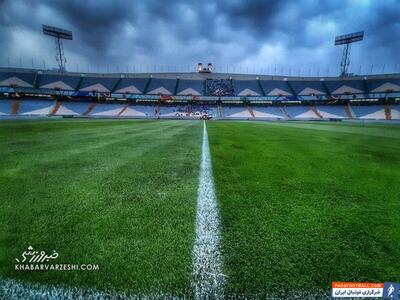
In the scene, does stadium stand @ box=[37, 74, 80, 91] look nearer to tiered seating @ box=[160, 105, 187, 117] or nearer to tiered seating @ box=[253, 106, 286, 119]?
tiered seating @ box=[160, 105, 187, 117]

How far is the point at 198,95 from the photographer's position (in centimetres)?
4966

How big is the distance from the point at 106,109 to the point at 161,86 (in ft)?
49.2

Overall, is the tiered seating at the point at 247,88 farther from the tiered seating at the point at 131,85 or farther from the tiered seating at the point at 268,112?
the tiered seating at the point at 131,85

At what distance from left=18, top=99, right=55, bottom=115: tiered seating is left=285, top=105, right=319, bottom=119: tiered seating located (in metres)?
52.9

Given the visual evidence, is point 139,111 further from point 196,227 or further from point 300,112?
point 196,227

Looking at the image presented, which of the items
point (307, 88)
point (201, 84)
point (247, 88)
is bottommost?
point (307, 88)

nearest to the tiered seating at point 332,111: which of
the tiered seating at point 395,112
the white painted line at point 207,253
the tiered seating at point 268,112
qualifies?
the tiered seating at point 395,112

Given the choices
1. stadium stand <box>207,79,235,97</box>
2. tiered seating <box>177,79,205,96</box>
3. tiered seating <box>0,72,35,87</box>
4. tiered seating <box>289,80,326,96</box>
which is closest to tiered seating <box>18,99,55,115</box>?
tiered seating <box>0,72,35,87</box>

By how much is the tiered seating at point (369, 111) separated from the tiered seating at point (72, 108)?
196 feet

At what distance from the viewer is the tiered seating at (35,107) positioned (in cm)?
3800

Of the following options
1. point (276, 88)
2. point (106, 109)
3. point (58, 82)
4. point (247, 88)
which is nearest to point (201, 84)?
point (247, 88)

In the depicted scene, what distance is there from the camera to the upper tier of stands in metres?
44.0

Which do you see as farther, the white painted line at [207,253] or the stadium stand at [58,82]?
the stadium stand at [58,82]

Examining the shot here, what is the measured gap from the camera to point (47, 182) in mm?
2408
